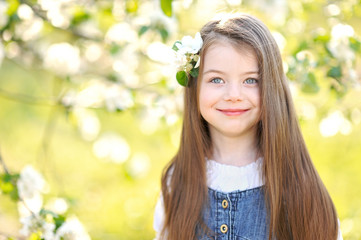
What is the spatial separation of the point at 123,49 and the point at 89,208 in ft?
4.67

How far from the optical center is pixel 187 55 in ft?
5.45

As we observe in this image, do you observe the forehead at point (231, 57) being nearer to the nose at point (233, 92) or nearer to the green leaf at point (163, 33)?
the nose at point (233, 92)

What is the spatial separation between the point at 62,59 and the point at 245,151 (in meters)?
1.33

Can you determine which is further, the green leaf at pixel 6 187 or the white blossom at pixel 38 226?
the green leaf at pixel 6 187

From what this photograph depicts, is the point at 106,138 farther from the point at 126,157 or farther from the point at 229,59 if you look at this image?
the point at 229,59

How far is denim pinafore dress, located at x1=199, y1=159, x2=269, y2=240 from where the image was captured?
1.71 m

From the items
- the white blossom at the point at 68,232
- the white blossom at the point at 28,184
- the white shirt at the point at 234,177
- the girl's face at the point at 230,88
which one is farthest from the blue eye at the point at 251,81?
the white blossom at the point at 28,184

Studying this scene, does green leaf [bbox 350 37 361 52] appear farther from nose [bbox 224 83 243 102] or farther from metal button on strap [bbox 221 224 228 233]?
metal button on strap [bbox 221 224 228 233]

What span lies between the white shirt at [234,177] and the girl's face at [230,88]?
0.44ft

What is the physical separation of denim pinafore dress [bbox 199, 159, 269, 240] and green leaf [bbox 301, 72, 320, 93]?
61cm

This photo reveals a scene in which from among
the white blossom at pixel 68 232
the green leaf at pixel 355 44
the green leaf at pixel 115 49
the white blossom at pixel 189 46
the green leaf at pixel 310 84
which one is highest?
the green leaf at pixel 115 49

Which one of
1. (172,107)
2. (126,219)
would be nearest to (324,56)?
(172,107)

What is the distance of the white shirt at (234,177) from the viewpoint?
1.74 metres

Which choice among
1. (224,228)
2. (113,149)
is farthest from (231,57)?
(113,149)
